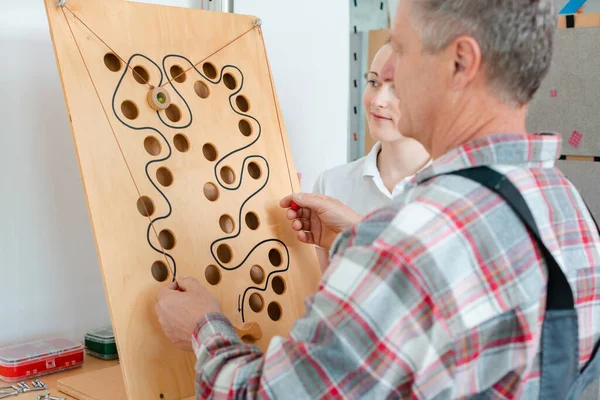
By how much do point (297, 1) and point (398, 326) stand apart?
129cm

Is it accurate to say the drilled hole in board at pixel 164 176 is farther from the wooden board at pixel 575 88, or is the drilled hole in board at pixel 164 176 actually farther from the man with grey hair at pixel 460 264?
the wooden board at pixel 575 88

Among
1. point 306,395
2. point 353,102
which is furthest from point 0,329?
point 353,102

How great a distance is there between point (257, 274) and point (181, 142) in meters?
0.29

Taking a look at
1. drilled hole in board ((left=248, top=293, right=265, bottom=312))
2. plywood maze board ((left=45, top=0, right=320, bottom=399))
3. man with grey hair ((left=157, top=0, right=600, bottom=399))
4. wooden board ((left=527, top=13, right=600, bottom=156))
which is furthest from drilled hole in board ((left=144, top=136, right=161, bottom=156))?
wooden board ((left=527, top=13, right=600, bottom=156))

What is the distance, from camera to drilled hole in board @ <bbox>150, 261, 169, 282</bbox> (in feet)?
3.83

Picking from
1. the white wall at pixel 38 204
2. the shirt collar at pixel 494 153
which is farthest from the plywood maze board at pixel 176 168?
the shirt collar at pixel 494 153

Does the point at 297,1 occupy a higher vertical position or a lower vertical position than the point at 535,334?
higher

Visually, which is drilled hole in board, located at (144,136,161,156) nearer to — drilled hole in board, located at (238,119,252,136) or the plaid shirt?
drilled hole in board, located at (238,119,252,136)

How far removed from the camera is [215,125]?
133cm

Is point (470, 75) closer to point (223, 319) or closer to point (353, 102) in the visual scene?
point (223, 319)

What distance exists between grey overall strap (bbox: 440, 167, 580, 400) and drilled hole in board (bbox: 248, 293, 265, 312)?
A: 628 millimetres

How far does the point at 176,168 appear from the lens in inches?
49.0

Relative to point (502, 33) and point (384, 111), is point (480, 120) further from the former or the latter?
point (384, 111)

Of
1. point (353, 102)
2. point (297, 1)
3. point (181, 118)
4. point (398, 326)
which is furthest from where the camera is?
point (353, 102)
